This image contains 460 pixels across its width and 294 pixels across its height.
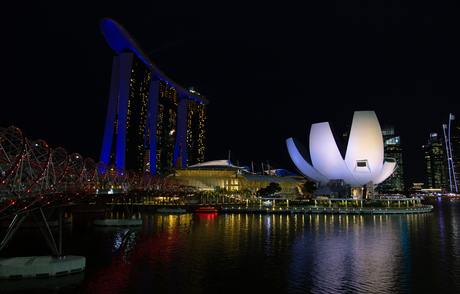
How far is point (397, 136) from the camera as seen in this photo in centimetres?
17975

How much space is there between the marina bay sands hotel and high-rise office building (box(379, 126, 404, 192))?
313 feet

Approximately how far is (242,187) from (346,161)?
2774 cm

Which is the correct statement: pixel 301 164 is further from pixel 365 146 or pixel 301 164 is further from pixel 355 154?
pixel 365 146

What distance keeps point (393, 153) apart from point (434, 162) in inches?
851

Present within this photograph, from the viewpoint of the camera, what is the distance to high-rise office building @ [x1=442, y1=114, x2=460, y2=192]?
5325 inches

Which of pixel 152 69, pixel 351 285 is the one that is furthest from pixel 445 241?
pixel 152 69

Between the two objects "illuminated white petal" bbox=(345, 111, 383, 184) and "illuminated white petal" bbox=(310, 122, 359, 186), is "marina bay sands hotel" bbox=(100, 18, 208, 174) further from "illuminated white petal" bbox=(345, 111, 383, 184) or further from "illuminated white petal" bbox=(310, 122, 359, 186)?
"illuminated white petal" bbox=(345, 111, 383, 184)

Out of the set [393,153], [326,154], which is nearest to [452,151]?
[393,153]

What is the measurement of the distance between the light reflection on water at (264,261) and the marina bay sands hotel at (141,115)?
40.3 metres

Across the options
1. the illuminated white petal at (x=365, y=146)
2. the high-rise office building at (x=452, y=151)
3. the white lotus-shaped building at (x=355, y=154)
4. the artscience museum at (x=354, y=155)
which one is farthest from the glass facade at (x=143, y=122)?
the high-rise office building at (x=452, y=151)

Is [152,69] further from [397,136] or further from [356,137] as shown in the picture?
[397,136]

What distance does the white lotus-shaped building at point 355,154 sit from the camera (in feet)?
165

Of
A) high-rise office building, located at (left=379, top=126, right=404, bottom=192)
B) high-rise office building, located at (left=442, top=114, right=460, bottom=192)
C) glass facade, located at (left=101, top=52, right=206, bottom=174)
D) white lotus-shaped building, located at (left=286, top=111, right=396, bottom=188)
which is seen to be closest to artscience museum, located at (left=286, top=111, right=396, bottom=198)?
white lotus-shaped building, located at (left=286, top=111, right=396, bottom=188)

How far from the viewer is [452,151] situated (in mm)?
136875
